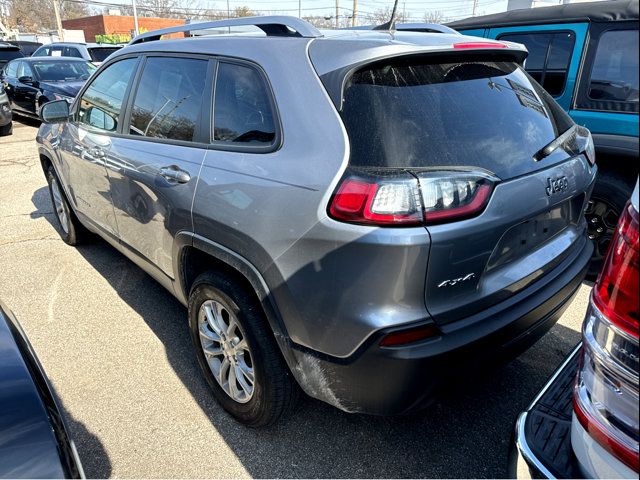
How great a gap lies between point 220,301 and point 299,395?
22.9 inches

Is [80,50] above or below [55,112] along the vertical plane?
above

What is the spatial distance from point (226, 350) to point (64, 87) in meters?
10.3

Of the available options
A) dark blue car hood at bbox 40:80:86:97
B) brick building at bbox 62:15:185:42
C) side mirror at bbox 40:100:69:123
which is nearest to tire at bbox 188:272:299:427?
side mirror at bbox 40:100:69:123

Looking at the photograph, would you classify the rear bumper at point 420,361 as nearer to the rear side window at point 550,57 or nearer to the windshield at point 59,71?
the rear side window at point 550,57

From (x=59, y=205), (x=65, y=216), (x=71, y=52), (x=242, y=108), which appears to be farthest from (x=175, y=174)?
(x=71, y=52)

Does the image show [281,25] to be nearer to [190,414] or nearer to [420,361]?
[420,361]

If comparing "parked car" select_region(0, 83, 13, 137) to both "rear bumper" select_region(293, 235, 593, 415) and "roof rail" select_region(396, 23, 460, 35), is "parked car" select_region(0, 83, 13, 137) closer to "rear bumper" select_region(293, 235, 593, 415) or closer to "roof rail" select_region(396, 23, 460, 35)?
"roof rail" select_region(396, 23, 460, 35)

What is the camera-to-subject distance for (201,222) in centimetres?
226

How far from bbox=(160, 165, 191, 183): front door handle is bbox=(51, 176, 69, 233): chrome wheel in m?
2.49

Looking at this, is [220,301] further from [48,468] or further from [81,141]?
[81,141]

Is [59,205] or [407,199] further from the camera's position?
[59,205]

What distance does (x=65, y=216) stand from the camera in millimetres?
4559

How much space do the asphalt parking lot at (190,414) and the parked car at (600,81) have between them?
0.83 metres

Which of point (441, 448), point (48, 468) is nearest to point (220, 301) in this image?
point (48, 468)
